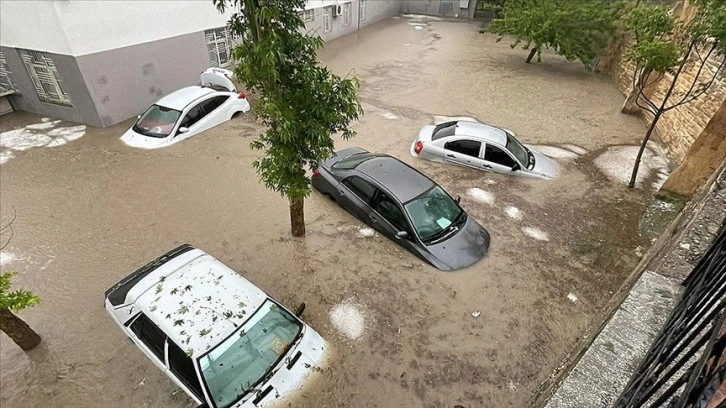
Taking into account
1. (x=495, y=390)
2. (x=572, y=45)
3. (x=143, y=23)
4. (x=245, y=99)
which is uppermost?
(x=143, y=23)

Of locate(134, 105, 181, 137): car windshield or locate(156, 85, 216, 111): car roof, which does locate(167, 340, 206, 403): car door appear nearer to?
locate(134, 105, 181, 137): car windshield

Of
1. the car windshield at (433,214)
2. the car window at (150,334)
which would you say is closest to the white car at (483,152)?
the car windshield at (433,214)

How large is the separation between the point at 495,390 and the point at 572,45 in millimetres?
16056

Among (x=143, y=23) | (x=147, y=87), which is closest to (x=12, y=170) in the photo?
(x=147, y=87)

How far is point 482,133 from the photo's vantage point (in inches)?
364

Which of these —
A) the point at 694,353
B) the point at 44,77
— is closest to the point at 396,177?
the point at 694,353

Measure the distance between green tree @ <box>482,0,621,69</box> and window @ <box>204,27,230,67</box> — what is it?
12554 millimetres

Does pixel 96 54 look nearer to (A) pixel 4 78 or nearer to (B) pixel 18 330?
(A) pixel 4 78

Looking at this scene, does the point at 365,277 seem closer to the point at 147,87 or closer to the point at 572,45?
the point at 147,87

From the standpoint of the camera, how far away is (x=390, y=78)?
1582 centimetres

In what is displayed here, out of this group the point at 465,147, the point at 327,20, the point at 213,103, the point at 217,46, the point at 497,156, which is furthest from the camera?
the point at 327,20

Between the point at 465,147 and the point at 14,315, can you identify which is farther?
the point at 465,147

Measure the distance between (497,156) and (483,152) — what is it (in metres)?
0.34

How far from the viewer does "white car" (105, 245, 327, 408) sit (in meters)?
4.16
